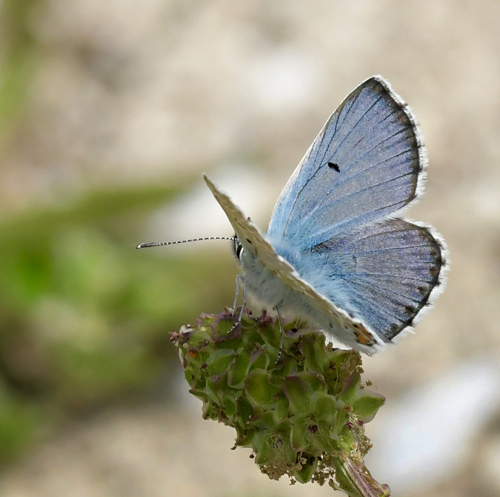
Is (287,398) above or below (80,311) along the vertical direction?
below

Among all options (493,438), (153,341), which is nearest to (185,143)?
(153,341)

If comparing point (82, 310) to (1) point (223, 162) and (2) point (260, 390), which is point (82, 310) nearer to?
(1) point (223, 162)

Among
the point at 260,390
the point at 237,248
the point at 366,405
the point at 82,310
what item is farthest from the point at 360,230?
the point at 82,310

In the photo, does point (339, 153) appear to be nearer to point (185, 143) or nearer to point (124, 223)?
point (124, 223)

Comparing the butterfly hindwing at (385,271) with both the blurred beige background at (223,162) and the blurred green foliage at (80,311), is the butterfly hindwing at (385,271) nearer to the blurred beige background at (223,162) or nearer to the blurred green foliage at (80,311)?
the blurred beige background at (223,162)

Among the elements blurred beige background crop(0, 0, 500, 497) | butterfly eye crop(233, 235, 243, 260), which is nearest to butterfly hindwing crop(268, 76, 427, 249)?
butterfly eye crop(233, 235, 243, 260)

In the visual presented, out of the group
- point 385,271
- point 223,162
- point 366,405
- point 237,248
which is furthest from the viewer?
point 223,162
